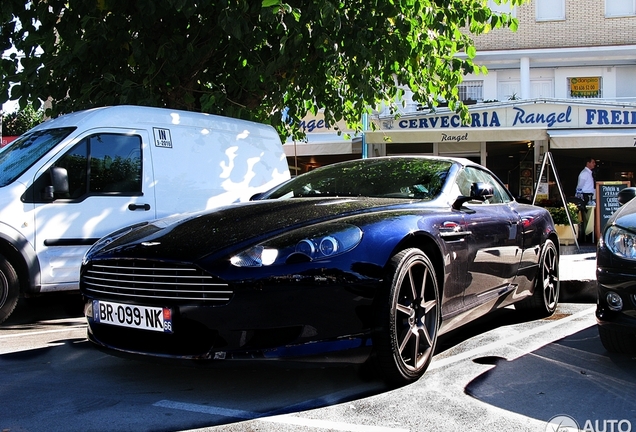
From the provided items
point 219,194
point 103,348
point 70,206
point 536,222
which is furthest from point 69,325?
point 536,222

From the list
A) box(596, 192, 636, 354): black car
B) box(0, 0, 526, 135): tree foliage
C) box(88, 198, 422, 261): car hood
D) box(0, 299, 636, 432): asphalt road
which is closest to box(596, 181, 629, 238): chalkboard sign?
box(0, 0, 526, 135): tree foliage

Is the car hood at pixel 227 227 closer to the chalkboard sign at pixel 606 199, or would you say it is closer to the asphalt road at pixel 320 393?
the asphalt road at pixel 320 393

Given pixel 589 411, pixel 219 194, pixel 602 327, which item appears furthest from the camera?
pixel 219 194

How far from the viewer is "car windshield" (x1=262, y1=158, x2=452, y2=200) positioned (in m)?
4.65

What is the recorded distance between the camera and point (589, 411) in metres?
3.33

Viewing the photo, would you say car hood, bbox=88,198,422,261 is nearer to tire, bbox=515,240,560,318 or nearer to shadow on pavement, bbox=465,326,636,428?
shadow on pavement, bbox=465,326,636,428

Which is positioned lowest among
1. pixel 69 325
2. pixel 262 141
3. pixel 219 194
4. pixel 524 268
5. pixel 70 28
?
pixel 69 325

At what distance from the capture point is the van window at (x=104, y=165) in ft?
20.4

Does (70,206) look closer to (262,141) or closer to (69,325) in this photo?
(69,325)

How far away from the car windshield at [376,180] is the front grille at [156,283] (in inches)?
62.3

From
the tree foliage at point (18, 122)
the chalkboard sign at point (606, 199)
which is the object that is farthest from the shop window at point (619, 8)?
the tree foliage at point (18, 122)

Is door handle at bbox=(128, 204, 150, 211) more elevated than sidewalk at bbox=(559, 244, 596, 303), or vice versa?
door handle at bbox=(128, 204, 150, 211)

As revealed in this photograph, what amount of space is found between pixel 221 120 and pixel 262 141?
2.04 ft

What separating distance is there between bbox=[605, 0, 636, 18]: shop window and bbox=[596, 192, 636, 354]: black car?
18.5 metres
